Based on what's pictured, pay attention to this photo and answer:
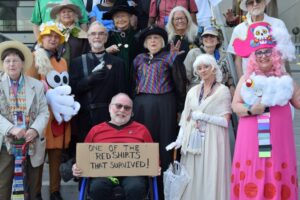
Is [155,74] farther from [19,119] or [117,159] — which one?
[19,119]

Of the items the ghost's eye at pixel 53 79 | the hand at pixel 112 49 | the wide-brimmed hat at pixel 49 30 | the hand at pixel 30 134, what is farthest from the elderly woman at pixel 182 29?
the hand at pixel 30 134

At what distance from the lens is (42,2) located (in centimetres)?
612

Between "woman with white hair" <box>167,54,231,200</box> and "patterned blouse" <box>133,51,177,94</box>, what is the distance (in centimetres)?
40

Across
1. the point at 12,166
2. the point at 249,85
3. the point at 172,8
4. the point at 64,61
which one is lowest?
the point at 12,166

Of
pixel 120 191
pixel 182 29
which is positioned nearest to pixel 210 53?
pixel 182 29

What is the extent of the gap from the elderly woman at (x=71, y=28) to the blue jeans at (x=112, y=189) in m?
1.68

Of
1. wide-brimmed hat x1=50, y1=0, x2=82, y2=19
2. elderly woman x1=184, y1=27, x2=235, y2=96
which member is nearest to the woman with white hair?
elderly woman x1=184, y1=27, x2=235, y2=96

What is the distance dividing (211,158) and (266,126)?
0.65 meters

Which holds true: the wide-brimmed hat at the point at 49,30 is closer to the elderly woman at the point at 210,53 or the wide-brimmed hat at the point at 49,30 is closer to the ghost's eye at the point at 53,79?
the ghost's eye at the point at 53,79

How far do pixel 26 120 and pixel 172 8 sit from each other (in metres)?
2.54

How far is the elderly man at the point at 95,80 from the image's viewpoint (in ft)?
16.8

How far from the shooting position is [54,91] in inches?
194

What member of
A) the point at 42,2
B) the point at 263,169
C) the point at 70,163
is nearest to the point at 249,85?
the point at 263,169

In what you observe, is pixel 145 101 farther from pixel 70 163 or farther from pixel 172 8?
pixel 172 8
